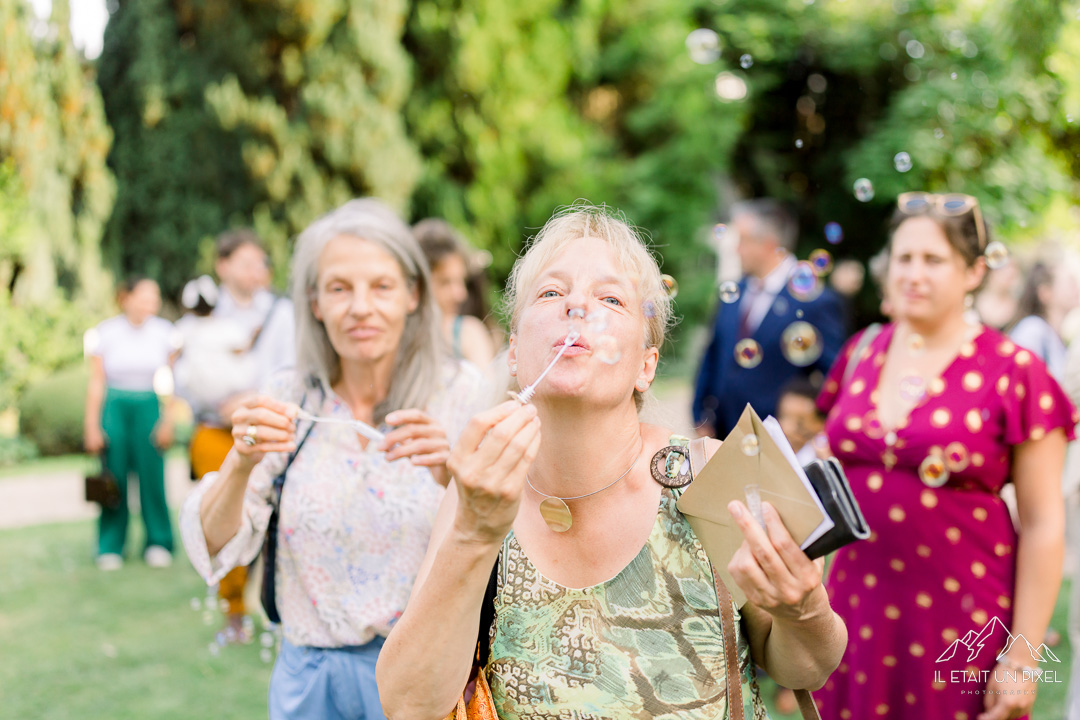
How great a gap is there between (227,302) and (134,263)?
434 inches

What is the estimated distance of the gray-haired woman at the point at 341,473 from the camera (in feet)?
6.88

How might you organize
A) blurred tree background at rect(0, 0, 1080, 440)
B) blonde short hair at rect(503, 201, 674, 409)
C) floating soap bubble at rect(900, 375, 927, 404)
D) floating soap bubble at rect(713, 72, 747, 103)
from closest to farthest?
blonde short hair at rect(503, 201, 674, 409), floating soap bubble at rect(900, 375, 927, 404), blurred tree background at rect(0, 0, 1080, 440), floating soap bubble at rect(713, 72, 747, 103)

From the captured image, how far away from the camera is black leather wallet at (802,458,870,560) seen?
1.17 metres

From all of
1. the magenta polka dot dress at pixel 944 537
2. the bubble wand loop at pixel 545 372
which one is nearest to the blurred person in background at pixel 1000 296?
the magenta polka dot dress at pixel 944 537

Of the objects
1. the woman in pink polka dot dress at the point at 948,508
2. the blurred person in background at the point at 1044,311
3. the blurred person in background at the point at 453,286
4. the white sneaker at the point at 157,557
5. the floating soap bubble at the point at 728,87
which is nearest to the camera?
the woman in pink polka dot dress at the point at 948,508

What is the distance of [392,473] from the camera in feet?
7.30

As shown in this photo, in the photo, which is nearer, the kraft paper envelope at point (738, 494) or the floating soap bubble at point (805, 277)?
the kraft paper envelope at point (738, 494)

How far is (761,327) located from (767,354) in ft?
0.52

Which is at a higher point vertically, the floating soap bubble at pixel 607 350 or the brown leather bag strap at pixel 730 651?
the floating soap bubble at pixel 607 350

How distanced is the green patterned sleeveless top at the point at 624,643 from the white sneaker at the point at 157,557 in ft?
20.9

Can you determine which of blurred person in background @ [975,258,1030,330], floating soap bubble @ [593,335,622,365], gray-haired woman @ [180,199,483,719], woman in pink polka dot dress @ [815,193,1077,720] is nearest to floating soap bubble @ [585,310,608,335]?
floating soap bubble @ [593,335,622,365]

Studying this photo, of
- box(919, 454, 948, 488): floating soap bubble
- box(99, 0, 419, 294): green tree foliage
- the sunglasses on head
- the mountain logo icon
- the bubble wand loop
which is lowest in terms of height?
the mountain logo icon

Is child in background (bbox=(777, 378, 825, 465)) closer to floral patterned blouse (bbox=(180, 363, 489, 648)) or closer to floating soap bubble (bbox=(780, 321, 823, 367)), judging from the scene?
floating soap bubble (bbox=(780, 321, 823, 367))

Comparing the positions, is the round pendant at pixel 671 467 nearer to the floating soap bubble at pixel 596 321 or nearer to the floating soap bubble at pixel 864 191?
the floating soap bubble at pixel 596 321
